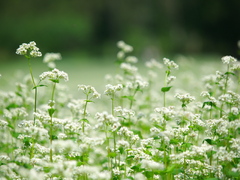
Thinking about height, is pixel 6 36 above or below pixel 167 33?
below

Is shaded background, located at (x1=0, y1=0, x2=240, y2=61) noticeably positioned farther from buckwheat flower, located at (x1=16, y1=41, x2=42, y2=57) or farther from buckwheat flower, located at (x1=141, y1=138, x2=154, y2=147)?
buckwheat flower, located at (x1=141, y1=138, x2=154, y2=147)

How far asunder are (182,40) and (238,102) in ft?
88.4

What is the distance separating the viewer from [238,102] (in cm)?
407

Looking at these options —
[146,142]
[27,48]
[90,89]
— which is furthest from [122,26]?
[146,142]

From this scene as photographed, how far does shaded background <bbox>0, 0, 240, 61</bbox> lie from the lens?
2575 cm

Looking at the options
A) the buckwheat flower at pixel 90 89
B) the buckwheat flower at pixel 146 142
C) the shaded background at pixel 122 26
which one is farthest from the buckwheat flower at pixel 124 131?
the shaded background at pixel 122 26

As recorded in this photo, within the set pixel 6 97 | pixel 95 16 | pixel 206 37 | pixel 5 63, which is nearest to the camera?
pixel 6 97

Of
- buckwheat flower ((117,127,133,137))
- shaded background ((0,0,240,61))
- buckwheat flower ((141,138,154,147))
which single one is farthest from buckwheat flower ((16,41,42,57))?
shaded background ((0,0,240,61))

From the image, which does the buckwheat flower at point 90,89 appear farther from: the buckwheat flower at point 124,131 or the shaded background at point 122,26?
the shaded background at point 122,26

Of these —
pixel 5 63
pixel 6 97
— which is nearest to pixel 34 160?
pixel 6 97

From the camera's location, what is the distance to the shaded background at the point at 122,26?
84.5 ft

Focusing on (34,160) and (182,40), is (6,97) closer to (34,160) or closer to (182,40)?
(34,160)

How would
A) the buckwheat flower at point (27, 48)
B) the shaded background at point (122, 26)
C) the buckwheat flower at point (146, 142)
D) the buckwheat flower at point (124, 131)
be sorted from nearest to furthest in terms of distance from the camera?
the buckwheat flower at point (124, 131) → the buckwheat flower at point (146, 142) → the buckwheat flower at point (27, 48) → the shaded background at point (122, 26)

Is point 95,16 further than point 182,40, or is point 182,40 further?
point 95,16
